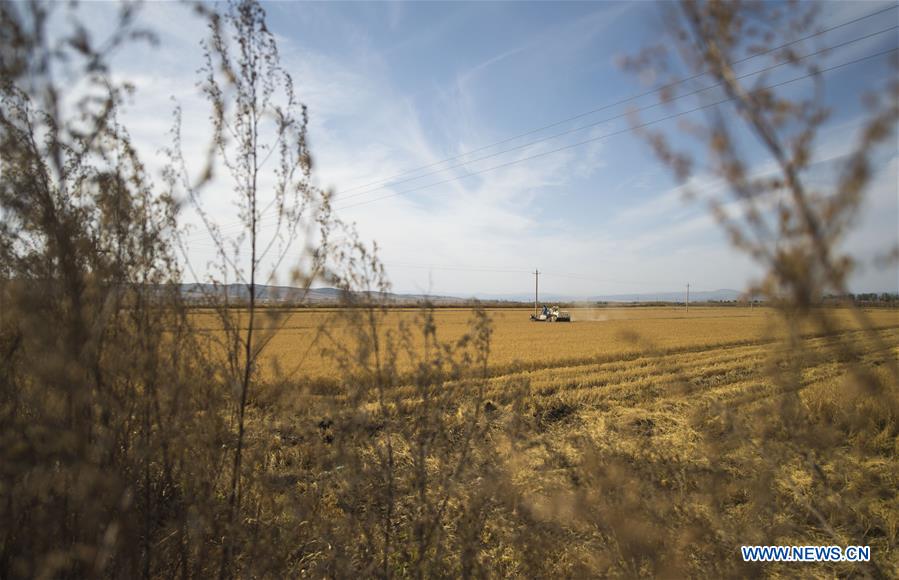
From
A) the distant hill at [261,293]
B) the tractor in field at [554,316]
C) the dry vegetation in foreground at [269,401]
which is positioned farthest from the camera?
the tractor in field at [554,316]

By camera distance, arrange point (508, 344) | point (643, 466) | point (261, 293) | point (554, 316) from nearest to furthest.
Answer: point (643, 466) → point (261, 293) → point (508, 344) → point (554, 316)

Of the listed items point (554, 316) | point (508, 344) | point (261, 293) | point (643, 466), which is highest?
point (261, 293)

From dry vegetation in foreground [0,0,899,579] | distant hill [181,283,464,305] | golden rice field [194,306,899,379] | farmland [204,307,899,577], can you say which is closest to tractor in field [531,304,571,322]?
golden rice field [194,306,899,379]

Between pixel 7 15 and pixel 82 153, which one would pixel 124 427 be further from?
pixel 7 15

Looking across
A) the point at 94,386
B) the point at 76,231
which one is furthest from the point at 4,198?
the point at 94,386

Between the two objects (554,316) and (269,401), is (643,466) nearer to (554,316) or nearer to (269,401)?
(269,401)

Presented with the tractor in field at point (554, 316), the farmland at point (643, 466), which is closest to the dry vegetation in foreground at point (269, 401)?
the farmland at point (643, 466)

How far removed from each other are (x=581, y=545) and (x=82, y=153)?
5.11 metres

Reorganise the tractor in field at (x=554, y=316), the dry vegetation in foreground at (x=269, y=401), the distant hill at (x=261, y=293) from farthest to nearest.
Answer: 1. the tractor in field at (x=554, y=316)
2. the distant hill at (x=261, y=293)
3. the dry vegetation in foreground at (x=269, y=401)

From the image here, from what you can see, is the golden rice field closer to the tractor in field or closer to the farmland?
the farmland

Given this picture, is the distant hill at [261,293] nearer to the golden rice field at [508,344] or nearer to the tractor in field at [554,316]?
the golden rice field at [508,344]

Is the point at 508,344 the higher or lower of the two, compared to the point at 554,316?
lower

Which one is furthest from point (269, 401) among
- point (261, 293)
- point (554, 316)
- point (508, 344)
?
point (554, 316)

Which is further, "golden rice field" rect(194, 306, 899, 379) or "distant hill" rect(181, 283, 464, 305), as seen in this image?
"distant hill" rect(181, 283, 464, 305)
